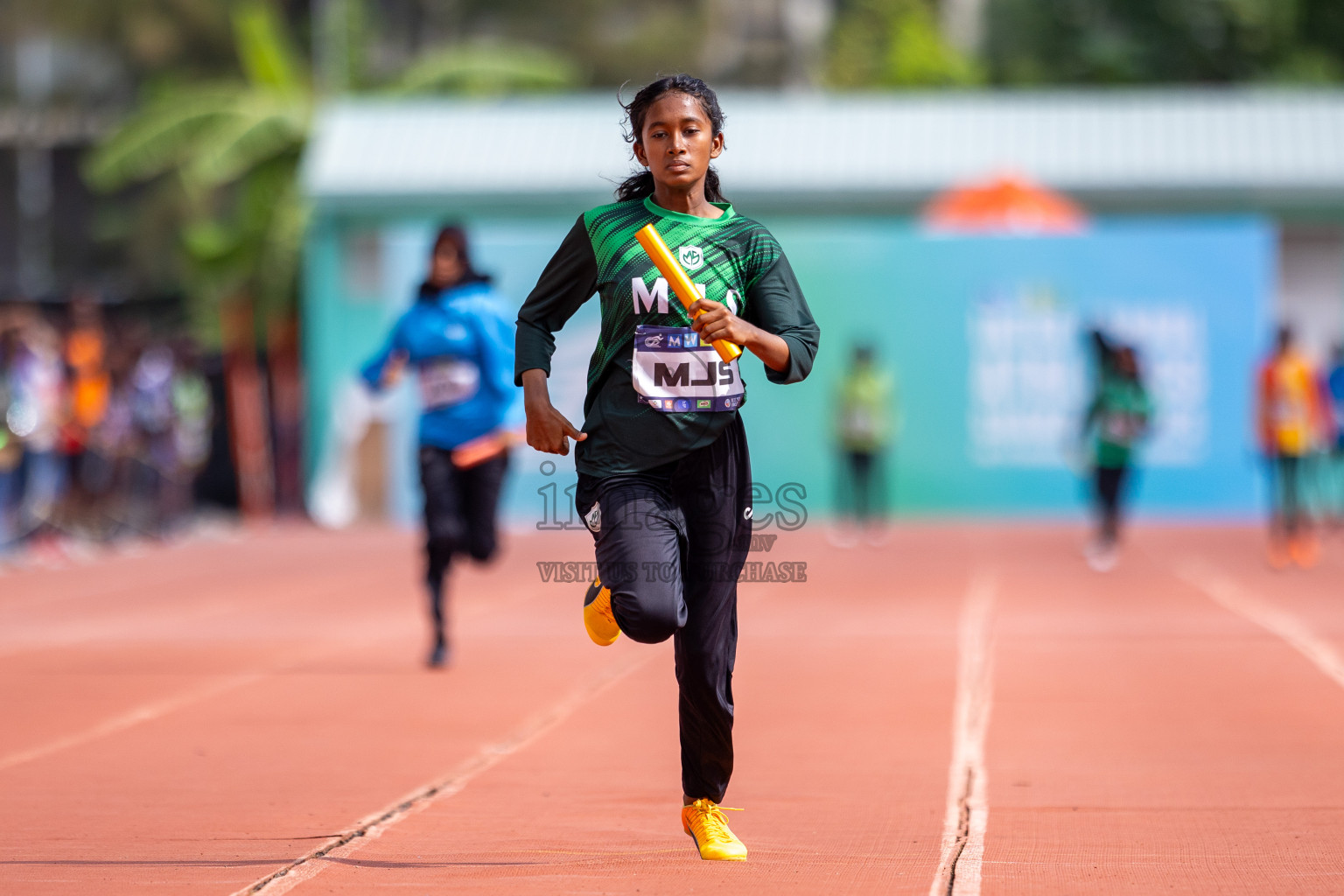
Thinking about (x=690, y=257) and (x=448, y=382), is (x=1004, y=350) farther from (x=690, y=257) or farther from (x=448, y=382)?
(x=690, y=257)

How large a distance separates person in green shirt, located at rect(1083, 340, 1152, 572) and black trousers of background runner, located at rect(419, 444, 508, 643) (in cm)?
771

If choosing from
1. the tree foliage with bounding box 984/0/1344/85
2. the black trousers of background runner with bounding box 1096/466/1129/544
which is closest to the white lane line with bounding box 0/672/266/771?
the black trousers of background runner with bounding box 1096/466/1129/544

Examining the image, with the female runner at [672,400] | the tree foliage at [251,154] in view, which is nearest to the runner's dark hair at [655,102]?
the female runner at [672,400]

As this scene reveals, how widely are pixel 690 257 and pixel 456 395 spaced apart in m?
4.83

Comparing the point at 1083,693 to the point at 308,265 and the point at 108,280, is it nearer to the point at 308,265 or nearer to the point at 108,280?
the point at 308,265

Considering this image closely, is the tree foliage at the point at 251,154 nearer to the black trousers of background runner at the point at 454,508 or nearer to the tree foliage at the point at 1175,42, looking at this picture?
the tree foliage at the point at 1175,42

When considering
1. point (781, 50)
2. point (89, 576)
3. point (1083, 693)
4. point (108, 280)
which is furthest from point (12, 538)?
point (781, 50)

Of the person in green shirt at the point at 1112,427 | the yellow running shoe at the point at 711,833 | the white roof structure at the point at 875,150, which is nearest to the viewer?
the yellow running shoe at the point at 711,833

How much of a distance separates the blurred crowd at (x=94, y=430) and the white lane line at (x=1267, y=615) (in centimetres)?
982

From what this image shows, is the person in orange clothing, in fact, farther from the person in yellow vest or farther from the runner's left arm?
the runner's left arm

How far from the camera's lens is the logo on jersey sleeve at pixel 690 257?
5035mm

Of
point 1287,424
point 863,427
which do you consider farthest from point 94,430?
point 1287,424

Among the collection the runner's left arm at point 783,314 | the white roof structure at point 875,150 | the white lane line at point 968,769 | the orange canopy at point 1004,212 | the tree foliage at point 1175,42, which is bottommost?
the white lane line at point 968,769

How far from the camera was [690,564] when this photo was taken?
5164 millimetres
